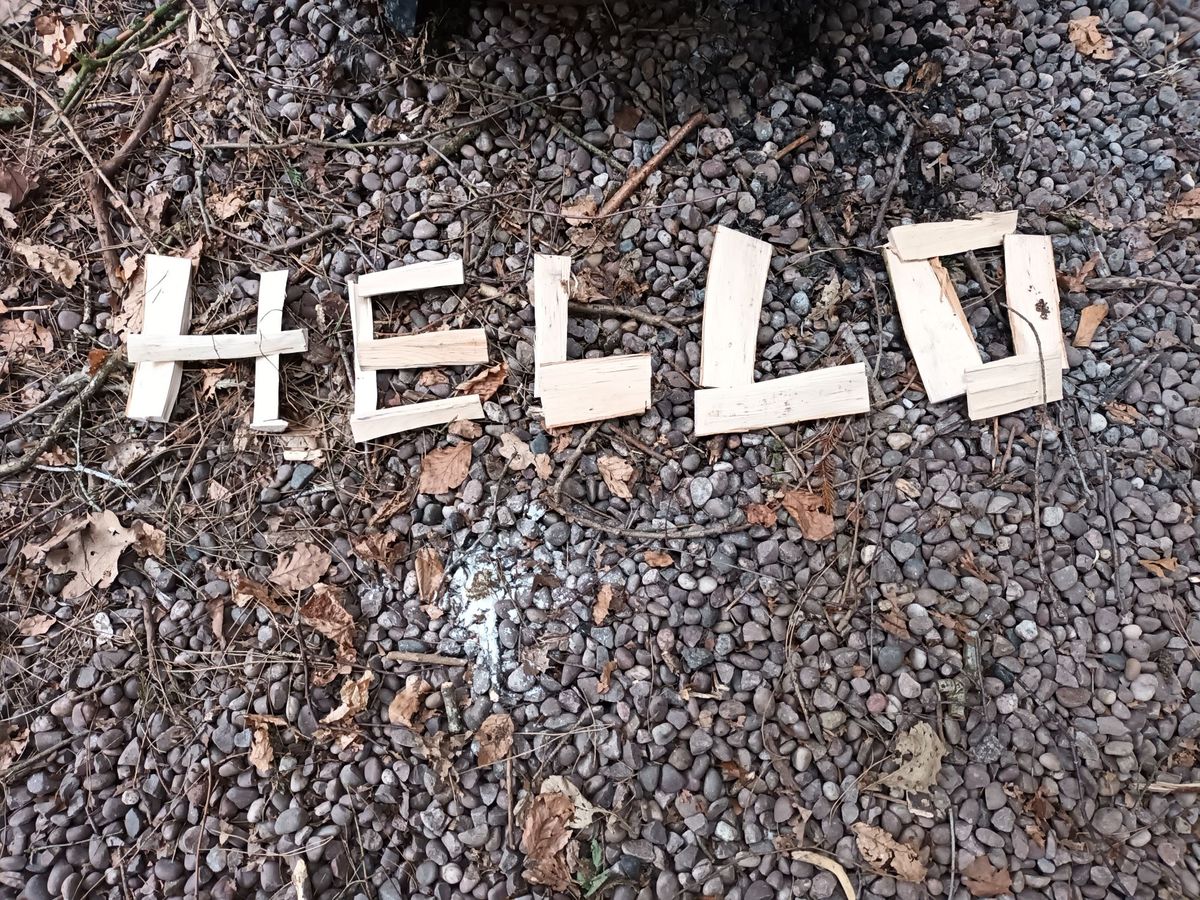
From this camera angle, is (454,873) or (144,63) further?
Answer: (144,63)

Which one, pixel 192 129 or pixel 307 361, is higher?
pixel 192 129

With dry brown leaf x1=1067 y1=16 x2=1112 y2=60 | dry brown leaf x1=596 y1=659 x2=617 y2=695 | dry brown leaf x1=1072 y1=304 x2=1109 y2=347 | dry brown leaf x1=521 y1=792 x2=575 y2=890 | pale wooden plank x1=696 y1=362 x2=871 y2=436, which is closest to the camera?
dry brown leaf x1=521 y1=792 x2=575 y2=890

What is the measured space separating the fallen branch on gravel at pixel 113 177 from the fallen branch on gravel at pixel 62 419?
27cm

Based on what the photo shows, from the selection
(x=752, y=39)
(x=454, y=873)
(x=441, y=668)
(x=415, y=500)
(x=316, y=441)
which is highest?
(x=752, y=39)

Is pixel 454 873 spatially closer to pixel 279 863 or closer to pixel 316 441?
pixel 279 863

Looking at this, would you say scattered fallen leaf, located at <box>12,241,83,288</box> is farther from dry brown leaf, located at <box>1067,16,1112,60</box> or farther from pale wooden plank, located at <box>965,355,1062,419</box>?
dry brown leaf, located at <box>1067,16,1112,60</box>

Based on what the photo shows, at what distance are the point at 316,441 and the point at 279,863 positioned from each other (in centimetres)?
130

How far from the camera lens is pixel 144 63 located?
8.13ft

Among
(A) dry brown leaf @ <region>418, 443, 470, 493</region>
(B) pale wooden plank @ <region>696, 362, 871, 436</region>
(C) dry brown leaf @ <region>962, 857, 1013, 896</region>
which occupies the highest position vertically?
(B) pale wooden plank @ <region>696, 362, 871, 436</region>

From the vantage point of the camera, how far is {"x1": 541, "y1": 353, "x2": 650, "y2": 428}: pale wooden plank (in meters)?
2.22

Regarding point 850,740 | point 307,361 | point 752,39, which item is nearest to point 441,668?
point 307,361

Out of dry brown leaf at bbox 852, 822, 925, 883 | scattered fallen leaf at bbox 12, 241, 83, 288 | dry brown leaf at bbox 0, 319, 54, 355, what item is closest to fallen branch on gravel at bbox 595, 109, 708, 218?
scattered fallen leaf at bbox 12, 241, 83, 288

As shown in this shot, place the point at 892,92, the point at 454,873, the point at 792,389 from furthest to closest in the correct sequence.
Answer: the point at 892,92 < the point at 792,389 < the point at 454,873

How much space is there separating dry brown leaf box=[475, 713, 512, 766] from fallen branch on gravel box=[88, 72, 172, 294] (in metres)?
1.97
